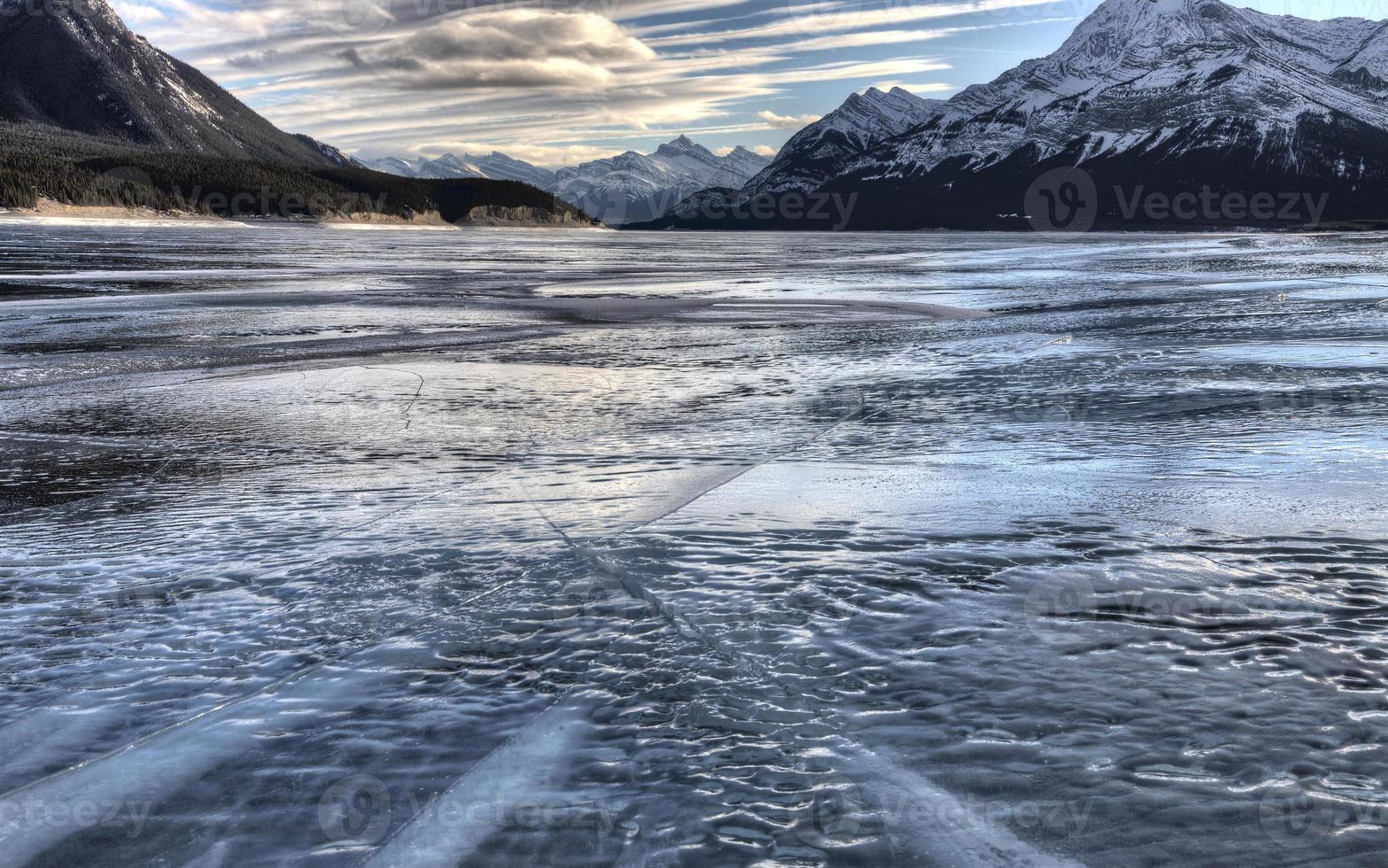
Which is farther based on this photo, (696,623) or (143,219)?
(143,219)

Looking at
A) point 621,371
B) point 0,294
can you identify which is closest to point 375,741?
point 621,371

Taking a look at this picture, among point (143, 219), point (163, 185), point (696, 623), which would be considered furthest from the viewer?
point (163, 185)

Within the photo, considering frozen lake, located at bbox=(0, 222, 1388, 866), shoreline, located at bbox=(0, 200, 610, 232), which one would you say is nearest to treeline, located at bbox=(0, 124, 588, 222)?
shoreline, located at bbox=(0, 200, 610, 232)

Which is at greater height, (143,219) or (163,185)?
(163,185)

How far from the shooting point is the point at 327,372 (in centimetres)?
1217

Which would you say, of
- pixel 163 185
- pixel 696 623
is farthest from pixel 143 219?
pixel 696 623

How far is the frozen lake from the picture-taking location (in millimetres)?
3172

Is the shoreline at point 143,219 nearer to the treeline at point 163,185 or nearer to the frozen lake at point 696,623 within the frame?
the treeline at point 163,185

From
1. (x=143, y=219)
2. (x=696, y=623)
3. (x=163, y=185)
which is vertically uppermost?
(x=163, y=185)

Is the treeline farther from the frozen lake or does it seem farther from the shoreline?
the frozen lake

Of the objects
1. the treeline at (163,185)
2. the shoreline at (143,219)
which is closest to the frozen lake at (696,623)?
the shoreline at (143,219)

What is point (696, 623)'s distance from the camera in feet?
15.2

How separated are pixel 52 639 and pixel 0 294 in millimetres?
21513

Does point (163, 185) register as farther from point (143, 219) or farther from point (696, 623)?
point (696, 623)
